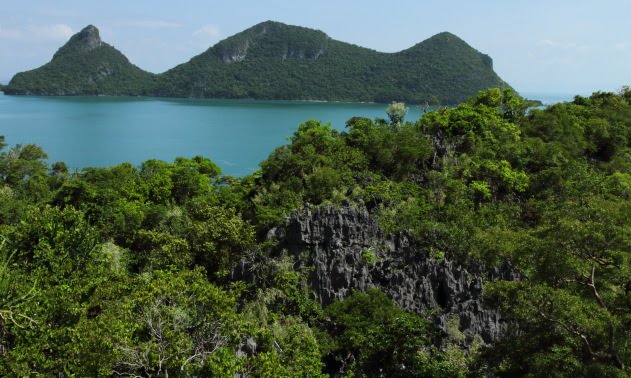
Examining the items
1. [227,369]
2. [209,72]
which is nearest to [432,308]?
[227,369]

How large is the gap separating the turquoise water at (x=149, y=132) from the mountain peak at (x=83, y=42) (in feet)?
267

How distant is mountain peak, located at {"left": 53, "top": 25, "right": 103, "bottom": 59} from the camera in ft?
621

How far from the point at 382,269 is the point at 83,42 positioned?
202667mm

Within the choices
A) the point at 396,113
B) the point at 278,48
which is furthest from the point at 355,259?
the point at 278,48

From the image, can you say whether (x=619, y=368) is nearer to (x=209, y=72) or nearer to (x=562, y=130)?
(x=562, y=130)

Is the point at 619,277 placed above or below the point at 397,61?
below

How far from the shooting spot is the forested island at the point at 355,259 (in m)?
11.1

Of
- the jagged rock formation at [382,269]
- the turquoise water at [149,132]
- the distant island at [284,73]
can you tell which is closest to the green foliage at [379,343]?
the jagged rock formation at [382,269]

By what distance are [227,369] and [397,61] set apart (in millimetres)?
167743

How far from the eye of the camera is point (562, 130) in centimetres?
3203

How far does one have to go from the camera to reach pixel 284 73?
17800cm

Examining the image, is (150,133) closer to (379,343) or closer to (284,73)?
(379,343)

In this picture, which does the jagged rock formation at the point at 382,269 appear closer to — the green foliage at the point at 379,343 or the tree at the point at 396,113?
the green foliage at the point at 379,343

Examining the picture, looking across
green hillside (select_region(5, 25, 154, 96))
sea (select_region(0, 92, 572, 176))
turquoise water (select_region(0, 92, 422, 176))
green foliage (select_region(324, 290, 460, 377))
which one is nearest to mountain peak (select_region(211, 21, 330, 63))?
green hillside (select_region(5, 25, 154, 96))
